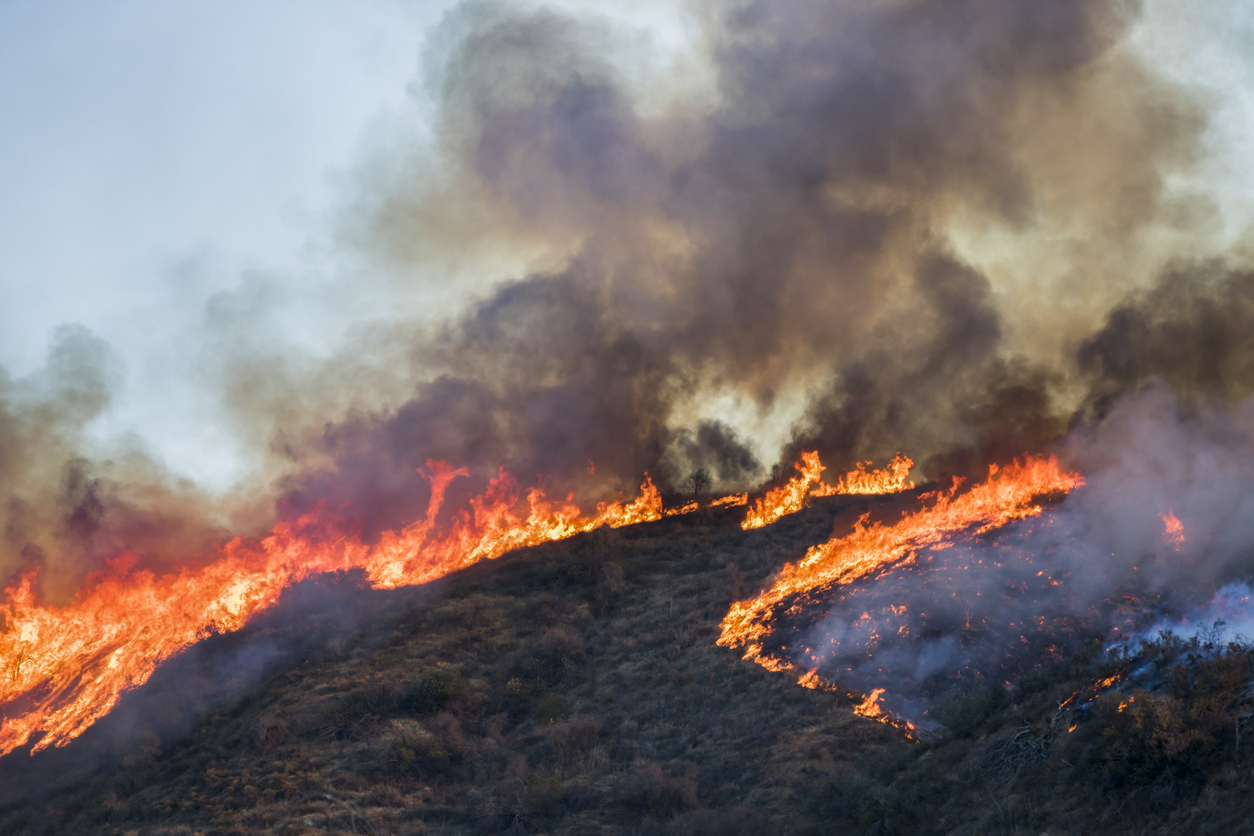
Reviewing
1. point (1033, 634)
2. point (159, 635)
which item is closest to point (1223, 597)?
point (1033, 634)

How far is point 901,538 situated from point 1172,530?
1044 cm

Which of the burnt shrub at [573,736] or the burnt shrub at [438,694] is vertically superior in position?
the burnt shrub at [438,694]

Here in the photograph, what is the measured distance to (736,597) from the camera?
36.2 m

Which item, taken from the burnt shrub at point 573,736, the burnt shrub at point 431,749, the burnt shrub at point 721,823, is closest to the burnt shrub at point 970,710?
the burnt shrub at point 721,823

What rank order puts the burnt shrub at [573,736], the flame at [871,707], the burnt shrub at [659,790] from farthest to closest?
the burnt shrub at [573,736] < the flame at [871,707] < the burnt shrub at [659,790]

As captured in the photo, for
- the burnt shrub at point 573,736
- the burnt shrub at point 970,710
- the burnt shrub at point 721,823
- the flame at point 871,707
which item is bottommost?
the burnt shrub at point 721,823

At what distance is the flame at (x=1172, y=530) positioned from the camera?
24.0m

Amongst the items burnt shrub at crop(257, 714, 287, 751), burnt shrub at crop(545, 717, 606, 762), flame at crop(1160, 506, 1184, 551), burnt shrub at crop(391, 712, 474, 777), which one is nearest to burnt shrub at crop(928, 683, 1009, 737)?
flame at crop(1160, 506, 1184, 551)

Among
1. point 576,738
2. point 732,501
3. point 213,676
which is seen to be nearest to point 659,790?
point 576,738

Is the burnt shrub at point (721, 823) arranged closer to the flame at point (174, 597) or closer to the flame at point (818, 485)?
the flame at point (174, 597)

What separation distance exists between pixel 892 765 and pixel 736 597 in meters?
16.3

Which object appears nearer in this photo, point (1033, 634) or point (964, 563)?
point (1033, 634)

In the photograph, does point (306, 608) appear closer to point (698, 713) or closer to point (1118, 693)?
point (698, 713)

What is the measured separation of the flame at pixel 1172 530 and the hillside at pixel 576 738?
24.8 ft
